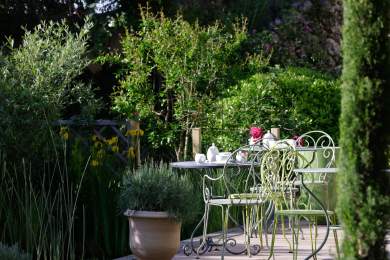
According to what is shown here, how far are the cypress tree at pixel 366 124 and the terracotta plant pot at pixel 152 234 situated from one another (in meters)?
2.59

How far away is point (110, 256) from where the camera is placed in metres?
6.77

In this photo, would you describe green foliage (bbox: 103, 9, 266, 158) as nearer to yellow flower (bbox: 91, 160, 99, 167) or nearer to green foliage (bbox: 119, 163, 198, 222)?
yellow flower (bbox: 91, 160, 99, 167)

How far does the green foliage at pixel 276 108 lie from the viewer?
941 cm

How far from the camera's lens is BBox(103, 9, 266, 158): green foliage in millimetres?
9930

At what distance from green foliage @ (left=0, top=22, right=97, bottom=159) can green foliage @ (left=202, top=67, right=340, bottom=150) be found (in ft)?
8.67

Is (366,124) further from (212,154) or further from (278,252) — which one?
(212,154)

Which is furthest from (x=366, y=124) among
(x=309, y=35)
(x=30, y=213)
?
(x=309, y=35)

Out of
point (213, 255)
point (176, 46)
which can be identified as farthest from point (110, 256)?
point (176, 46)

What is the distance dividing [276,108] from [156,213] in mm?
4147

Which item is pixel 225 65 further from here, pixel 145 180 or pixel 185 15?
pixel 145 180

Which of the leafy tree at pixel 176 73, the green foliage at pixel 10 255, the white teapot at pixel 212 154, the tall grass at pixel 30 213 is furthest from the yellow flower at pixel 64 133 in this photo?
the leafy tree at pixel 176 73

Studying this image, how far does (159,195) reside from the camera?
18.4ft

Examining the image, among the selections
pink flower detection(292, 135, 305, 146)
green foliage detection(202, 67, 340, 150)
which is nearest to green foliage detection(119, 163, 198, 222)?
pink flower detection(292, 135, 305, 146)

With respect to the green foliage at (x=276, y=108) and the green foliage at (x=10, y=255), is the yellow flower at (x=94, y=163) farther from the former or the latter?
the green foliage at (x=276, y=108)
